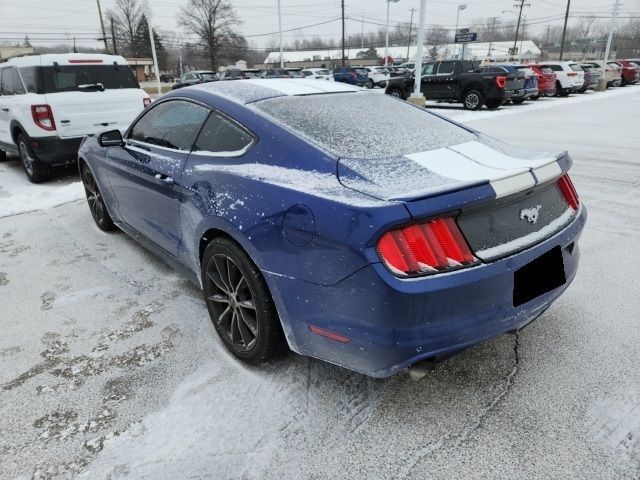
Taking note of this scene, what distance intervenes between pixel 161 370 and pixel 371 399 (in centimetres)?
117

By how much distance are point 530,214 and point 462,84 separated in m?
15.8

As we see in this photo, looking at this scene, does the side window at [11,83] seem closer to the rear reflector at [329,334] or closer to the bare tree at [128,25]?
the rear reflector at [329,334]

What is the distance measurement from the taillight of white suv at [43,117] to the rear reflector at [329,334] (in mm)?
5952

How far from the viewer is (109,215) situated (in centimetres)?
448

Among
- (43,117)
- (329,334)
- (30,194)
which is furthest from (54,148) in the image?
(329,334)

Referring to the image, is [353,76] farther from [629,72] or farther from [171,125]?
[171,125]

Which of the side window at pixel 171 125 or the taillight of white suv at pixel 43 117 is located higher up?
the side window at pixel 171 125

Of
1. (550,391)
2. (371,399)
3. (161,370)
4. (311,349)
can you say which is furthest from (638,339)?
(161,370)

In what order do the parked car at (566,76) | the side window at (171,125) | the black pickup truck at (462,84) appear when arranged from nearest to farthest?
the side window at (171,125) → the black pickup truck at (462,84) → the parked car at (566,76)

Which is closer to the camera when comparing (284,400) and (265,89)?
(284,400)

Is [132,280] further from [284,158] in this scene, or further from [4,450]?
[284,158]

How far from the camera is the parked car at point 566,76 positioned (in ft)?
68.8

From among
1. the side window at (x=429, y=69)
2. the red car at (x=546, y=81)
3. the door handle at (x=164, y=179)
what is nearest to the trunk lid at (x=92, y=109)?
the door handle at (x=164, y=179)

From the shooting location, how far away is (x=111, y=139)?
3877 mm
